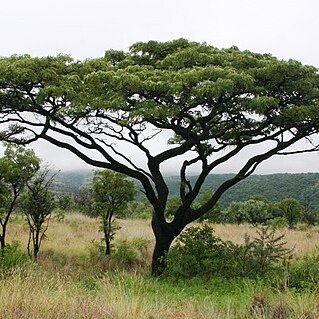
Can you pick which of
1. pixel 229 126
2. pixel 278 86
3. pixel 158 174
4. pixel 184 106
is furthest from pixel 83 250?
pixel 278 86

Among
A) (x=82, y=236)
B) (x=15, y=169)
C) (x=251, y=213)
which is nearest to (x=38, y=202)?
(x=15, y=169)

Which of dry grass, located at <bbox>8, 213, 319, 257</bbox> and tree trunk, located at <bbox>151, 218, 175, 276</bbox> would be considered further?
dry grass, located at <bbox>8, 213, 319, 257</bbox>

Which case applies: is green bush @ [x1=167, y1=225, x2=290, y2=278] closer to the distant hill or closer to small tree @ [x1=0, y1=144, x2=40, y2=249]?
small tree @ [x1=0, y1=144, x2=40, y2=249]

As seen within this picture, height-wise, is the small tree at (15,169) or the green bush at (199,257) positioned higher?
the small tree at (15,169)

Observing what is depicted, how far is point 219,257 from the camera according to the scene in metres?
11.4

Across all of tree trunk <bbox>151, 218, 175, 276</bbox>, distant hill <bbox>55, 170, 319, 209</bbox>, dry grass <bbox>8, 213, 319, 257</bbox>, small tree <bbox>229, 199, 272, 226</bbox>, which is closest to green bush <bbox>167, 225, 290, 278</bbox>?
tree trunk <bbox>151, 218, 175, 276</bbox>

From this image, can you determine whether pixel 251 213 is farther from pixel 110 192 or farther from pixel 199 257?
pixel 199 257

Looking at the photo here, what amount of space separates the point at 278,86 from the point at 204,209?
3836 millimetres

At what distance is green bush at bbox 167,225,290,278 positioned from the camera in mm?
10789

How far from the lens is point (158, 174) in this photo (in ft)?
41.2

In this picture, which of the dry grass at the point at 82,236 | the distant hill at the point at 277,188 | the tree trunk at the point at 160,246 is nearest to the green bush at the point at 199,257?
the tree trunk at the point at 160,246

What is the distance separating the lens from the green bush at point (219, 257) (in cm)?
1079

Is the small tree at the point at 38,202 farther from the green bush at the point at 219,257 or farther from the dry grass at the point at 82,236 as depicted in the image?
the green bush at the point at 219,257

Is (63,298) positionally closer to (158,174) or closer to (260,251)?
(260,251)
